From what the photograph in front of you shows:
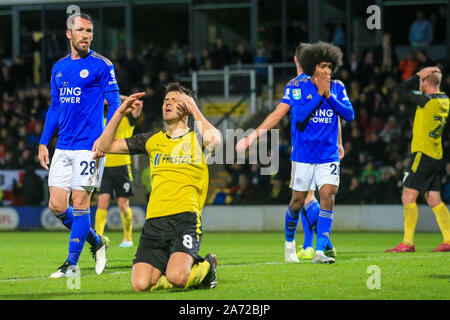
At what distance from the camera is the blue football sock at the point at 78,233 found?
318 inches

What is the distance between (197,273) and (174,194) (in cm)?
71

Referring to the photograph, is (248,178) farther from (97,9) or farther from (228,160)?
(97,9)

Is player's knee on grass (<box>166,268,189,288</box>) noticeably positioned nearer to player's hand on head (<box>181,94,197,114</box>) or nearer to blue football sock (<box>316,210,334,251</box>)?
player's hand on head (<box>181,94,197,114</box>)

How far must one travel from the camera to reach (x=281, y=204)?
18.3 meters

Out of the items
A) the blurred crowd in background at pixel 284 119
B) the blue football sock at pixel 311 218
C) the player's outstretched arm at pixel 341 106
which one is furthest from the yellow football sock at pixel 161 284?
the blurred crowd in background at pixel 284 119

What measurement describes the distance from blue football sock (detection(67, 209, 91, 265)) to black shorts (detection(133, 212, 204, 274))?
1.28 meters

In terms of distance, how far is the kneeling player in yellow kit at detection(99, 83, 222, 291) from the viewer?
22.4 feet

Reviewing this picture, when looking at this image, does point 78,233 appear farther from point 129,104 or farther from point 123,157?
point 123,157

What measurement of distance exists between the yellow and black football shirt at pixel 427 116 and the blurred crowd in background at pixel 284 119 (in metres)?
5.46

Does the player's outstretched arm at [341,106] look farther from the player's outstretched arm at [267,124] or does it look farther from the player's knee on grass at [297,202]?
the player's knee on grass at [297,202]

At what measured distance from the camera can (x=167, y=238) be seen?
275 inches

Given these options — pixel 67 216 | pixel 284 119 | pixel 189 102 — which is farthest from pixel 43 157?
pixel 284 119

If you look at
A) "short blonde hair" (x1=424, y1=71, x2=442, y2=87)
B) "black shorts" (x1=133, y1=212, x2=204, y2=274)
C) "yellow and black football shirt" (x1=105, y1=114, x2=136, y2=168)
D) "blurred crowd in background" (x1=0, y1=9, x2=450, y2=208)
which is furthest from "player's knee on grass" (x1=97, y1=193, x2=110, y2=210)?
"black shorts" (x1=133, y1=212, x2=204, y2=274)

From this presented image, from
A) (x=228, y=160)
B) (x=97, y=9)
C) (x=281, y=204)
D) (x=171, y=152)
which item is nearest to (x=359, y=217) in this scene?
(x=281, y=204)
